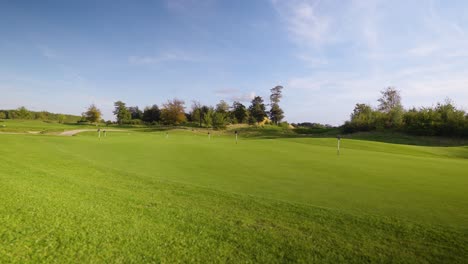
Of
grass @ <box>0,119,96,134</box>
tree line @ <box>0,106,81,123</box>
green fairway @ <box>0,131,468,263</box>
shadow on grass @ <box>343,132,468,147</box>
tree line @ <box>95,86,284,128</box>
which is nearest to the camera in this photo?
green fairway @ <box>0,131,468,263</box>

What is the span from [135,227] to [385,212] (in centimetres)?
445

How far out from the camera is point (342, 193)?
5922 mm

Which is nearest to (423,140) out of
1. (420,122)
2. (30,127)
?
(420,122)

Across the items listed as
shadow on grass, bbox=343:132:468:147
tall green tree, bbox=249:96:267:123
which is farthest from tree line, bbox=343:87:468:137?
tall green tree, bbox=249:96:267:123

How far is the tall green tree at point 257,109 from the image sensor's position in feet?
236

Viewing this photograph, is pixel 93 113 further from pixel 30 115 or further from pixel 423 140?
pixel 423 140

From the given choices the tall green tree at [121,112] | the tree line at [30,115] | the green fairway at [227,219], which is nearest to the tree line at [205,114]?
the tall green tree at [121,112]

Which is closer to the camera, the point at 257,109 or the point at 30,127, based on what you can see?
the point at 30,127

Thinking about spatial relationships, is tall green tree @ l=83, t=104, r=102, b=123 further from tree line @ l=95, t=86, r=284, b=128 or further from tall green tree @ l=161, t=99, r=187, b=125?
tall green tree @ l=161, t=99, r=187, b=125

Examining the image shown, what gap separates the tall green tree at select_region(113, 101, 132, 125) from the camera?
73.4 metres

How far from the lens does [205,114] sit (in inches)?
2357

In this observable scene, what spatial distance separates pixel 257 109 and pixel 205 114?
1832 centimetres

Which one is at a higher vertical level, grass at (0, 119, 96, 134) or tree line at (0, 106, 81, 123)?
tree line at (0, 106, 81, 123)

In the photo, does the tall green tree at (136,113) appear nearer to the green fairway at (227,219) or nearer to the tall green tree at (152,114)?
the tall green tree at (152,114)
